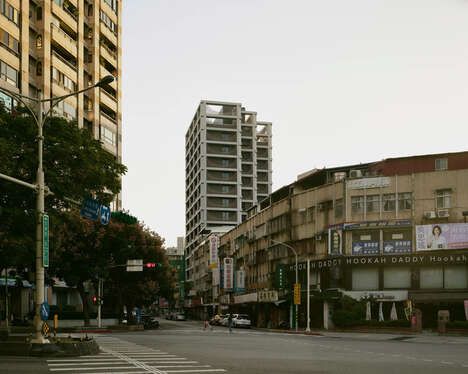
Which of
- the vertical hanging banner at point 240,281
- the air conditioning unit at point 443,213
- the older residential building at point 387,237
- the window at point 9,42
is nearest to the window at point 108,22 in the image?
the window at point 9,42

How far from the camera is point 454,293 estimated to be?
5916 cm

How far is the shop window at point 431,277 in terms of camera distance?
6056 cm

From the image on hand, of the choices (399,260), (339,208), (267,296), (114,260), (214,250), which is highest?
(339,208)

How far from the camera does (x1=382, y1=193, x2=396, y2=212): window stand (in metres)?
63.3

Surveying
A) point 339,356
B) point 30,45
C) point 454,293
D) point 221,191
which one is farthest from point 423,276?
point 221,191

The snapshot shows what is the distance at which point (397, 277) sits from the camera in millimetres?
62375

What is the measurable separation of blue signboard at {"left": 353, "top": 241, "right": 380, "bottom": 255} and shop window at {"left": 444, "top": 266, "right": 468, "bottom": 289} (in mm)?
6189

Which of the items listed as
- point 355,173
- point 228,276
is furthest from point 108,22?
point 228,276

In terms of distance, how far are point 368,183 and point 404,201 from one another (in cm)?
370

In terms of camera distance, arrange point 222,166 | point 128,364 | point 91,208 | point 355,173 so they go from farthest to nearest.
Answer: point 222,166, point 355,173, point 91,208, point 128,364

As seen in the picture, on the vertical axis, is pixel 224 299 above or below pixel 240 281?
below

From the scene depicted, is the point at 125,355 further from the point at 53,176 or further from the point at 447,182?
the point at 447,182

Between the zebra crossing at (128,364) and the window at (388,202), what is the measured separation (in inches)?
1557

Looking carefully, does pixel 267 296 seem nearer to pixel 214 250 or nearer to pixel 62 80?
pixel 62 80
